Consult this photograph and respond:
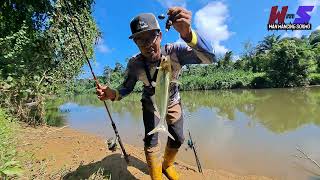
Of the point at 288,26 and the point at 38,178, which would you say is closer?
the point at 38,178

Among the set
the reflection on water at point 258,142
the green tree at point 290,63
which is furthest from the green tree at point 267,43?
the reflection on water at point 258,142

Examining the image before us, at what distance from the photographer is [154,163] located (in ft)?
13.1

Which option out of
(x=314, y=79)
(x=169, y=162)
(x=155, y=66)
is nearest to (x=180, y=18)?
(x=155, y=66)

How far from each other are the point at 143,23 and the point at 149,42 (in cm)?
20

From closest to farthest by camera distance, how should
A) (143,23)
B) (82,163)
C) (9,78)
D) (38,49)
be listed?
(143,23)
(82,163)
(9,78)
(38,49)

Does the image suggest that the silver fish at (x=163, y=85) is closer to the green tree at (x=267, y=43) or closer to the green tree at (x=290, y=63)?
the green tree at (x=290, y=63)

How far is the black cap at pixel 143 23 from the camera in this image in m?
3.43

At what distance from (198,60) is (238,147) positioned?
583 centimetres

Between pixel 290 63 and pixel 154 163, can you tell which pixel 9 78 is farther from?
pixel 290 63

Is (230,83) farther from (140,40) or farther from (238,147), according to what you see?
(140,40)

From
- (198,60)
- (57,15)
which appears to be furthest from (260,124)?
(198,60)

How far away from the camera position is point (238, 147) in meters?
9.00

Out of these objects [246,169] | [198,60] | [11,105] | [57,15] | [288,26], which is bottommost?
[246,169]

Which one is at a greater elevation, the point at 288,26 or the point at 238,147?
the point at 288,26
